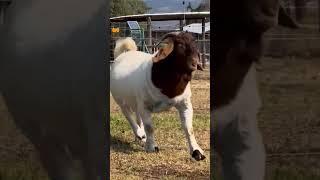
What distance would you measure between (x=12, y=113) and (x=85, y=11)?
0.44 meters

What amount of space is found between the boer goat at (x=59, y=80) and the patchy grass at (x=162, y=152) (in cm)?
247

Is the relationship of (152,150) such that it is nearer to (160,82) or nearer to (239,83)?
→ (160,82)

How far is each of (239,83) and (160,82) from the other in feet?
9.96

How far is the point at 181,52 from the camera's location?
5.15 metres

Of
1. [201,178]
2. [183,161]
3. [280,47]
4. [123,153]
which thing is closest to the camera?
[280,47]

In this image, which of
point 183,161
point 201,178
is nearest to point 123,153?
point 183,161

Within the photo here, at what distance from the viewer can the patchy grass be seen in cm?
480

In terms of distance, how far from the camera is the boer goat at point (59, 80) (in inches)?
82.7

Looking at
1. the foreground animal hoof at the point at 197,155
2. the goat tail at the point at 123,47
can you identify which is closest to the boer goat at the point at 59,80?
the foreground animal hoof at the point at 197,155

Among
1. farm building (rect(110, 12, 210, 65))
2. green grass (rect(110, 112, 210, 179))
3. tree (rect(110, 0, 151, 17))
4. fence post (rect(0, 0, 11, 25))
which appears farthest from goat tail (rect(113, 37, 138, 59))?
tree (rect(110, 0, 151, 17))

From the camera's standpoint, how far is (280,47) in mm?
2273

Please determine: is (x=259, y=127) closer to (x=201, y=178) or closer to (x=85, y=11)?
(x=85, y=11)

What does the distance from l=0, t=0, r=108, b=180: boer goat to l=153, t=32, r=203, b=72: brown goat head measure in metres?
3.02

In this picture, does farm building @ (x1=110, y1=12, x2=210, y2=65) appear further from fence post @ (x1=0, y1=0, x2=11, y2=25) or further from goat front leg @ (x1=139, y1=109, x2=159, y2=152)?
fence post @ (x1=0, y1=0, x2=11, y2=25)
